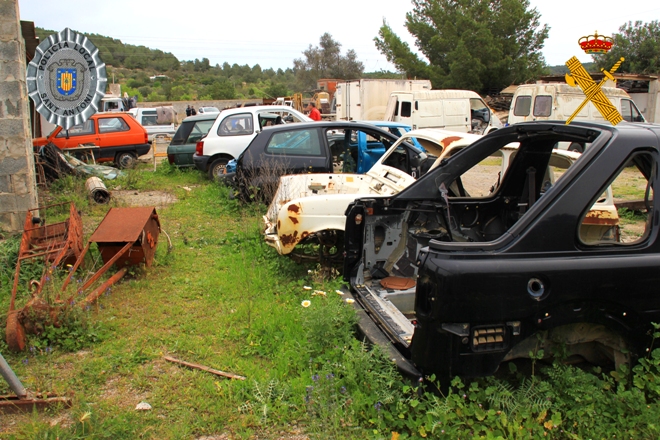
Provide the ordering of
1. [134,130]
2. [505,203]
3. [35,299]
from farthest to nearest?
[134,130], [505,203], [35,299]

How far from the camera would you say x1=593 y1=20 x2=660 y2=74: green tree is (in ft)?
108

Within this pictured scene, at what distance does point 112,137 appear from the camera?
1500 cm

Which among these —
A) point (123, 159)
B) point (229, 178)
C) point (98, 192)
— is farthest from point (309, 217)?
point (123, 159)

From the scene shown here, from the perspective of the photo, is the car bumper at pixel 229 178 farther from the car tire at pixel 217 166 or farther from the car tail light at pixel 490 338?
the car tail light at pixel 490 338

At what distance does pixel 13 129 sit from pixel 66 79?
1.12 m

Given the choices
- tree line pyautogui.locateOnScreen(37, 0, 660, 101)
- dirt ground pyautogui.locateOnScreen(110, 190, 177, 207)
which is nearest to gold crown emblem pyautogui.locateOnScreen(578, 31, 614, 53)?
dirt ground pyautogui.locateOnScreen(110, 190, 177, 207)

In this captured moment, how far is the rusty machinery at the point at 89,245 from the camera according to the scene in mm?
4621

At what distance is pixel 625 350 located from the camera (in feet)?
10.3

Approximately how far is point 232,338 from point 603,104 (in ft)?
10.9

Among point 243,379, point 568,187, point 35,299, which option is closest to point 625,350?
point 568,187

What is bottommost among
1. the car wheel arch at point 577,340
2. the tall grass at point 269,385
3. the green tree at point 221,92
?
the tall grass at point 269,385

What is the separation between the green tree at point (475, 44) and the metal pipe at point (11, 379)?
30.1 meters

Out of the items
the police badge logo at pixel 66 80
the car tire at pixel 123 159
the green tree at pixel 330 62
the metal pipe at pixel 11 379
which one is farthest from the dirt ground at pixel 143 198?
the green tree at pixel 330 62

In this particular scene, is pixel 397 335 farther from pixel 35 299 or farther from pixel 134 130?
pixel 134 130
